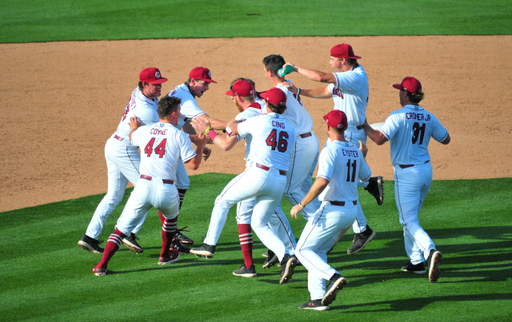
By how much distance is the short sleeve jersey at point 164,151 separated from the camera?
596 centimetres

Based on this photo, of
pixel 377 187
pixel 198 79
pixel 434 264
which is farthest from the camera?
pixel 198 79

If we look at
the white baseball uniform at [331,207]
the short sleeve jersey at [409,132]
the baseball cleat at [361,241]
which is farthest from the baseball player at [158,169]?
the baseball cleat at [361,241]

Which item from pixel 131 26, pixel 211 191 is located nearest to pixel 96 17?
pixel 131 26

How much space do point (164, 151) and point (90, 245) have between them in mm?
1676

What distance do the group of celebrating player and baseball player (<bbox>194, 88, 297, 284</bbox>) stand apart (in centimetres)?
1

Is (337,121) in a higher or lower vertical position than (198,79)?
lower

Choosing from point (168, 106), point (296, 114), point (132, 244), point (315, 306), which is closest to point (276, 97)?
point (296, 114)

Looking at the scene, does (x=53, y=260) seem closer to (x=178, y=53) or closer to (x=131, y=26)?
(x=178, y=53)

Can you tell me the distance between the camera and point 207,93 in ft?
50.5

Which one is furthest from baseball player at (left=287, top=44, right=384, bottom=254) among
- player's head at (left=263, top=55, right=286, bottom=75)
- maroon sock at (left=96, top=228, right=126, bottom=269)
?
maroon sock at (left=96, top=228, right=126, bottom=269)

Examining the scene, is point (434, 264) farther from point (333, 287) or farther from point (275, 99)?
point (275, 99)

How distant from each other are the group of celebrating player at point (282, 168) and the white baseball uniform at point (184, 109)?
15 millimetres

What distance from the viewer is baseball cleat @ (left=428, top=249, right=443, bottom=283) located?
214 inches

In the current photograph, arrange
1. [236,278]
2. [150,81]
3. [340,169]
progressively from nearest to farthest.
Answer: [340,169], [236,278], [150,81]
